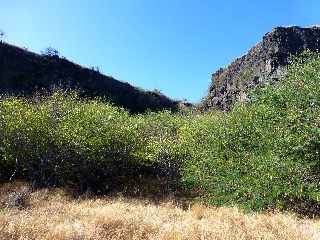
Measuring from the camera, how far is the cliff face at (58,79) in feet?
256

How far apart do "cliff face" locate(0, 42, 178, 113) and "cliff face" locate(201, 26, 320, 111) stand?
11928mm

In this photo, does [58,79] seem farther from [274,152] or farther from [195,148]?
[274,152]

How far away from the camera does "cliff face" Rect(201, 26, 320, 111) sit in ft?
264

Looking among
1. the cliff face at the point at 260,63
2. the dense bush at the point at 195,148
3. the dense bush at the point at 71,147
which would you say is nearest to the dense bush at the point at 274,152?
the dense bush at the point at 195,148

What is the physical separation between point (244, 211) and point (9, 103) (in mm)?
19616

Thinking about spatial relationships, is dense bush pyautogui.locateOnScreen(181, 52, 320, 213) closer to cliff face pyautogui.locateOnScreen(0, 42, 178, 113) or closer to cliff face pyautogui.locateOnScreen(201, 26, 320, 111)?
cliff face pyautogui.locateOnScreen(0, 42, 178, 113)

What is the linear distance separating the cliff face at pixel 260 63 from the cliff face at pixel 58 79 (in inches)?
470

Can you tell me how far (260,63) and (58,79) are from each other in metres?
32.1

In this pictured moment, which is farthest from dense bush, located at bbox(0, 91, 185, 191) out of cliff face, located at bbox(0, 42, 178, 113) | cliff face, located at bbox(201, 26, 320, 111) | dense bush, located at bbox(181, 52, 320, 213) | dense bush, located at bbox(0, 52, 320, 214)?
cliff face, located at bbox(201, 26, 320, 111)

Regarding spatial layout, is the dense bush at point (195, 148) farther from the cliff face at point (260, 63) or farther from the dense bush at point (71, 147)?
the cliff face at point (260, 63)

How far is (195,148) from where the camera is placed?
33.3m

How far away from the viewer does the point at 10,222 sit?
1334 cm

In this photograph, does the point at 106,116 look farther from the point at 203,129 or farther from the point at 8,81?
the point at 8,81

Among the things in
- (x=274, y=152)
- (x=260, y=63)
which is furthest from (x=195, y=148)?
(x=260, y=63)
